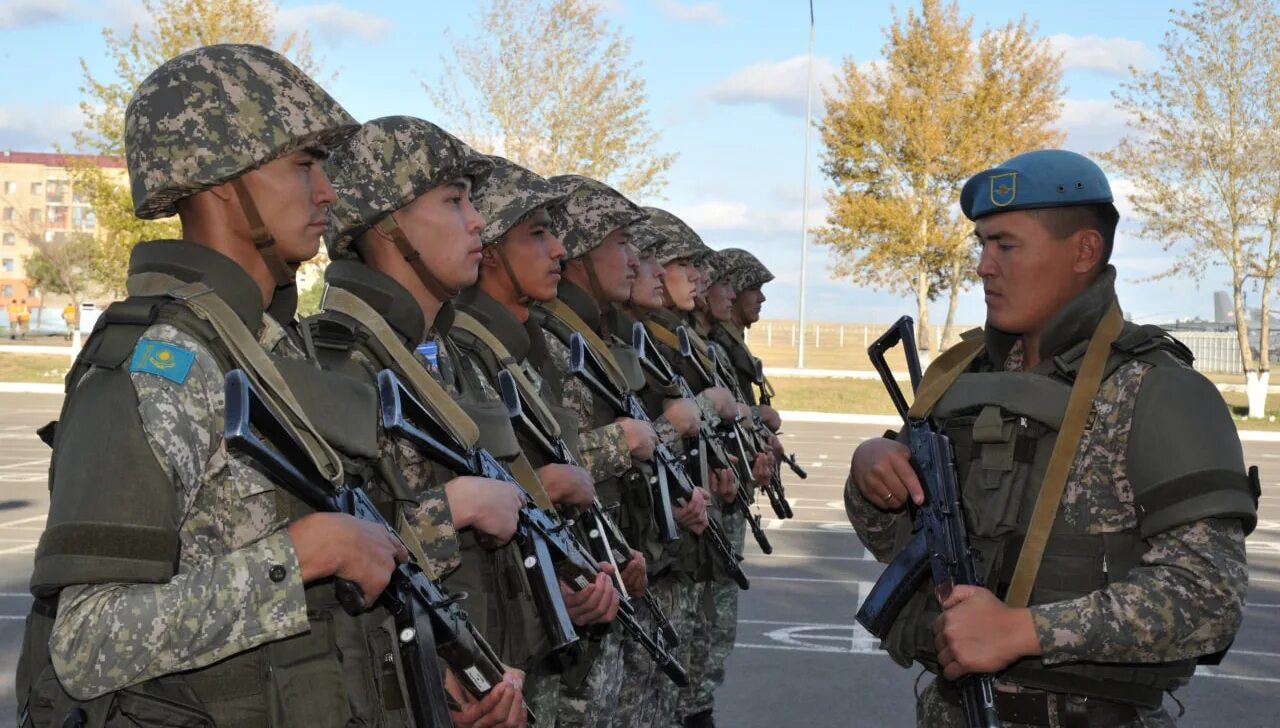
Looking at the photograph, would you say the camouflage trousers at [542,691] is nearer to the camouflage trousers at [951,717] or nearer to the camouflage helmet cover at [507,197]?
the camouflage trousers at [951,717]

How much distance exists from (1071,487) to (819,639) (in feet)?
18.1

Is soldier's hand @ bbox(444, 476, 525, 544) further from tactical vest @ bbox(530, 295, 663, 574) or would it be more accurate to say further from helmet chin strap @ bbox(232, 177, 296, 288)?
tactical vest @ bbox(530, 295, 663, 574)

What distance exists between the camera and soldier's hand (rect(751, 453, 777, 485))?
8.67 metres

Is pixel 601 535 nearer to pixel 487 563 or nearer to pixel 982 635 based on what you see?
pixel 487 563

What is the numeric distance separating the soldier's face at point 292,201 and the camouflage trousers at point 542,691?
174 cm

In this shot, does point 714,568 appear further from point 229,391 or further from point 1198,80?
point 1198,80

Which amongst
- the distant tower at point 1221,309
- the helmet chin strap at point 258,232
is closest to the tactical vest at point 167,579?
the helmet chin strap at point 258,232

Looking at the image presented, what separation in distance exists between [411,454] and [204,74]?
1137 millimetres

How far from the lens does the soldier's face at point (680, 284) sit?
8.31 metres

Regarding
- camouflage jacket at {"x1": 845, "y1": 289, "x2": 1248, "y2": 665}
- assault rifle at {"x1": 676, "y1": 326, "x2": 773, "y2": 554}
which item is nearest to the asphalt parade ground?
assault rifle at {"x1": 676, "y1": 326, "x2": 773, "y2": 554}

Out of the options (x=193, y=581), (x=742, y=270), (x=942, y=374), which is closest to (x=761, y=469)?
(x=742, y=270)

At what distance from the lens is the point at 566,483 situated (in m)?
4.33

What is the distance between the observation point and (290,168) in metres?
2.97

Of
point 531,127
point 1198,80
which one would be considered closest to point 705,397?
point 531,127
